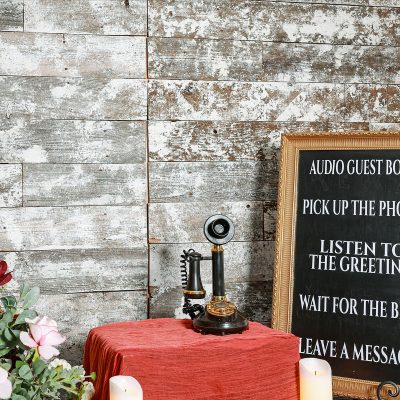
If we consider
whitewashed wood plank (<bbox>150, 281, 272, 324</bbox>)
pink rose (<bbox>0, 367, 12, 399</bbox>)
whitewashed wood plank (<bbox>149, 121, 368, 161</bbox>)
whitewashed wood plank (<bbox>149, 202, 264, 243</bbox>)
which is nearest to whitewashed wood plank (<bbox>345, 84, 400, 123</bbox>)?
whitewashed wood plank (<bbox>149, 121, 368, 161</bbox>)

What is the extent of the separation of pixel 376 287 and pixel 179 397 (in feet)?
2.35

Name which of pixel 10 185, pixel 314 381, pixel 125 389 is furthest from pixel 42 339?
pixel 10 185

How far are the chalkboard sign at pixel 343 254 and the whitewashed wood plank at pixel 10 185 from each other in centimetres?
84

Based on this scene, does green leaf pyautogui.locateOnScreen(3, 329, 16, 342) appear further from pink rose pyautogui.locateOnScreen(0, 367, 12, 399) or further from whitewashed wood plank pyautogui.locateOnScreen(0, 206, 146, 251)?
whitewashed wood plank pyautogui.locateOnScreen(0, 206, 146, 251)

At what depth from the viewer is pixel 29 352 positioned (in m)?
1.40

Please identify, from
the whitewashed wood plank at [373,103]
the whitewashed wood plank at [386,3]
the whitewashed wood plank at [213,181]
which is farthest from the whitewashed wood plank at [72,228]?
the whitewashed wood plank at [386,3]

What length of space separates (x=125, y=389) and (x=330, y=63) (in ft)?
4.56

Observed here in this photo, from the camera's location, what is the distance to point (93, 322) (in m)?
2.12

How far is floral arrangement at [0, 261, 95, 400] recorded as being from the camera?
1313 mm

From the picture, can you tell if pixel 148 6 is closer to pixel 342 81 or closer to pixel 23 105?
pixel 23 105

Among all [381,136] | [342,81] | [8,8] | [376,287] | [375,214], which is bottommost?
[376,287]

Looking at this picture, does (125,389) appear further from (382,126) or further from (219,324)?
(382,126)

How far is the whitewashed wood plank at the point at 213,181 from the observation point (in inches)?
85.5

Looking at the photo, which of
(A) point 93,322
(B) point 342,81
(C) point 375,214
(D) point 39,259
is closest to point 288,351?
(C) point 375,214
